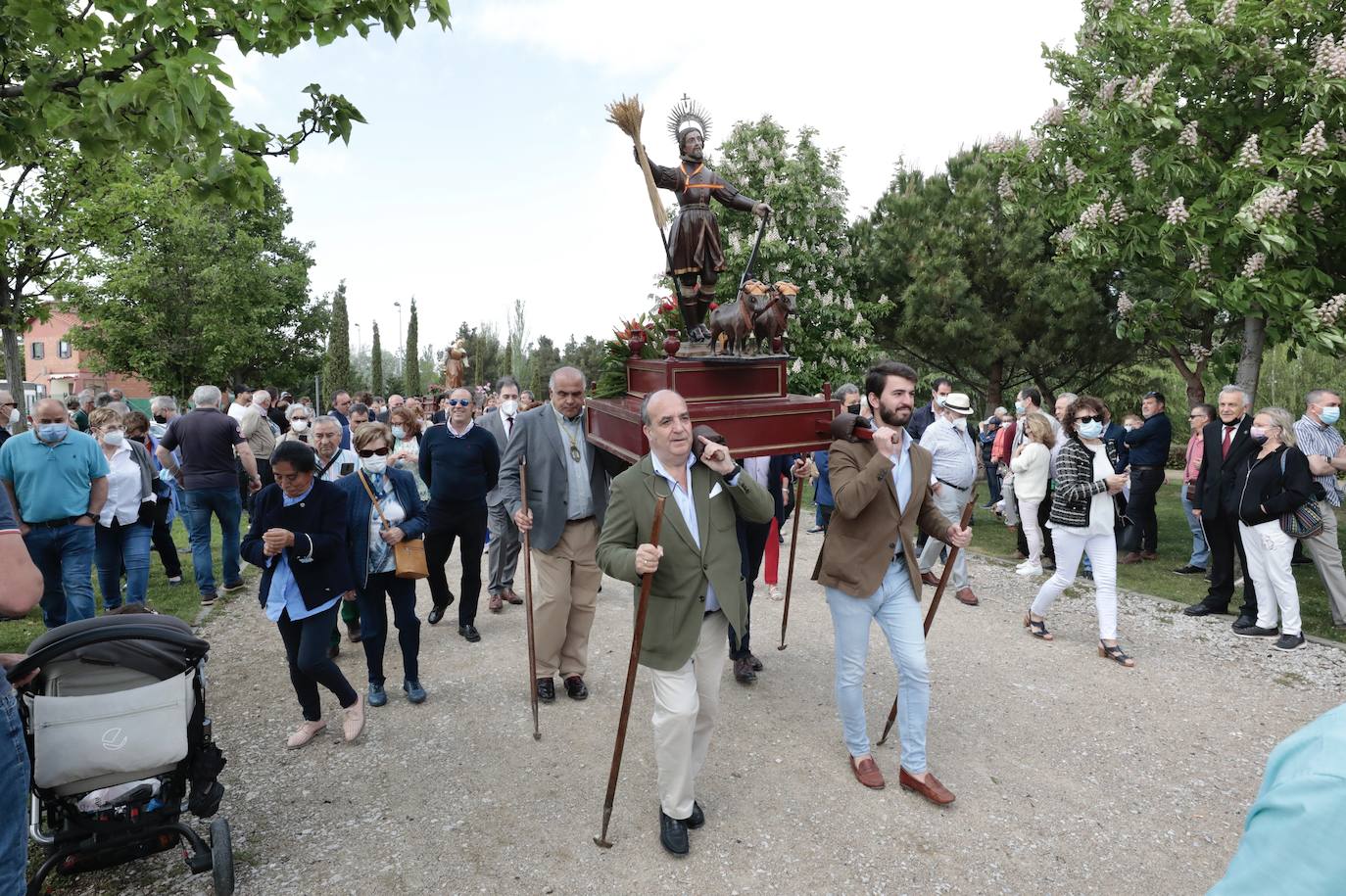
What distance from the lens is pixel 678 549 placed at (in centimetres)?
365

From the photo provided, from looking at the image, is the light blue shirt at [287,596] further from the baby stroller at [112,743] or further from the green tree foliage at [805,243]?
the green tree foliage at [805,243]

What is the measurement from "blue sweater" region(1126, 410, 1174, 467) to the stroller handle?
10.5m

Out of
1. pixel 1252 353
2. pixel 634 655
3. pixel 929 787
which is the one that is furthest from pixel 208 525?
pixel 1252 353

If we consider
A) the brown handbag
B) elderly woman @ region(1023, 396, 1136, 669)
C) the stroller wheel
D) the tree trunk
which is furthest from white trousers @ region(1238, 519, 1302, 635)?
the stroller wheel

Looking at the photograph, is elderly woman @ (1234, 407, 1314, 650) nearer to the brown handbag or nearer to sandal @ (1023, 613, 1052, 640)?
sandal @ (1023, 613, 1052, 640)

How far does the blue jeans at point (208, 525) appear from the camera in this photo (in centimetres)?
786

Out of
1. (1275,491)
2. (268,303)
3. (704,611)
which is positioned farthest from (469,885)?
(268,303)

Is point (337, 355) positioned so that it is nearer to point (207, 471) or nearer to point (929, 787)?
point (207, 471)

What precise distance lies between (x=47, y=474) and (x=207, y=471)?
202 centimetres

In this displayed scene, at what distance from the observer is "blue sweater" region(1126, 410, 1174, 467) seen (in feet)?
31.5

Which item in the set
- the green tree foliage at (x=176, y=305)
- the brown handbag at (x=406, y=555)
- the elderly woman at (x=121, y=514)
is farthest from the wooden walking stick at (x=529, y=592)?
the green tree foliage at (x=176, y=305)

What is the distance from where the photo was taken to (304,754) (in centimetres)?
468

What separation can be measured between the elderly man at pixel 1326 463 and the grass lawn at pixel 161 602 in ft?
35.5

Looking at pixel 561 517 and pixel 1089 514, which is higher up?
pixel 561 517
